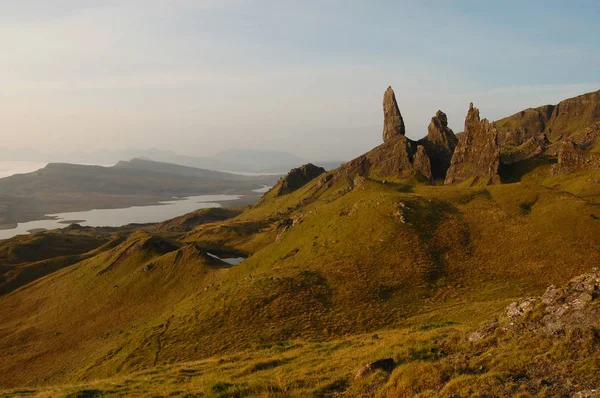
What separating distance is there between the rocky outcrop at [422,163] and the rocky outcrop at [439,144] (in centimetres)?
172

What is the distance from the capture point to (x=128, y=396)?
21.7 m

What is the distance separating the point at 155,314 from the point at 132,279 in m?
17.3

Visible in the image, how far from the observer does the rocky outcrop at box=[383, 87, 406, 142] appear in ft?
557

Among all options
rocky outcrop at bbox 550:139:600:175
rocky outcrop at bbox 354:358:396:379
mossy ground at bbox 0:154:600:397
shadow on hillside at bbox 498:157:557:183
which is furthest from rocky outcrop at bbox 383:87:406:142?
rocky outcrop at bbox 354:358:396:379

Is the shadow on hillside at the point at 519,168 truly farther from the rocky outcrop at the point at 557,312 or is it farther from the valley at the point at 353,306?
the rocky outcrop at the point at 557,312

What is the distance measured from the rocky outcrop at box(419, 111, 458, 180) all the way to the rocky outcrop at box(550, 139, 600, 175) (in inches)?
1756

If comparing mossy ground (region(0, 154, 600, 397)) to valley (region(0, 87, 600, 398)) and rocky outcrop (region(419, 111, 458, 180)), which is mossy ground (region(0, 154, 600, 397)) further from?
rocky outcrop (region(419, 111, 458, 180))

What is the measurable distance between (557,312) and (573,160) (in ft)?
291

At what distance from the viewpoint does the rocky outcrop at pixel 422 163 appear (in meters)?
137

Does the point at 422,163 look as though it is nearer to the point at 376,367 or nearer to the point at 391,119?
the point at 391,119

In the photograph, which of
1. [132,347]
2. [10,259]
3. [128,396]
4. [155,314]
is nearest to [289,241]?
[155,314]

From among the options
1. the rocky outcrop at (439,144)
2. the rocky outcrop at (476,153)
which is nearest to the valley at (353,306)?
the rocky outcrop at (476,153)

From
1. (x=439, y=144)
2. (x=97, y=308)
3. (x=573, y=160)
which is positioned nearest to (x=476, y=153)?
(x=573, y=160)

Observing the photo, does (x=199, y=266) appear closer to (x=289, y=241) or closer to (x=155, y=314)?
(x=155, y=314)
